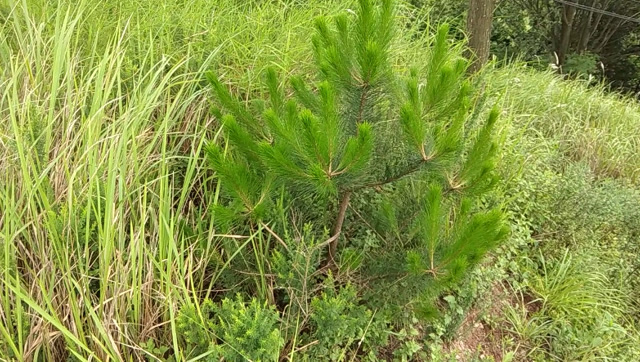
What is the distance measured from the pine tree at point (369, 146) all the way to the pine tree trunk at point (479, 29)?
81.5 inches

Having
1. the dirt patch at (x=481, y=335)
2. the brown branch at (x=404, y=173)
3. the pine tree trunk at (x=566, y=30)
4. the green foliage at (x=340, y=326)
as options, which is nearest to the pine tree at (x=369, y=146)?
the brown branch at (x=404, y=173)

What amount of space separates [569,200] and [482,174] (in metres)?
1.47

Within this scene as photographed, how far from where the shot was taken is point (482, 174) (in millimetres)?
1452

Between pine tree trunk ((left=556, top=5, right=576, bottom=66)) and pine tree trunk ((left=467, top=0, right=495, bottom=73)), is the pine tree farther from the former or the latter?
pine tree trunk ((left=556, top=5, right=576, bottom=66))

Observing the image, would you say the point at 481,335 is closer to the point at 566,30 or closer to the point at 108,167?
the point at 108,167

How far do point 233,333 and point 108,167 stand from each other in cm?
62

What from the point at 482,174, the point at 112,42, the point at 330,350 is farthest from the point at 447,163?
the point at 112,42

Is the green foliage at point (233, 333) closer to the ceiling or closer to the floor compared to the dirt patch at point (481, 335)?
closer to the ceiling

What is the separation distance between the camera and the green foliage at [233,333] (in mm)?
1317

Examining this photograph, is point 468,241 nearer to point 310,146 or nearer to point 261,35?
point 310,146

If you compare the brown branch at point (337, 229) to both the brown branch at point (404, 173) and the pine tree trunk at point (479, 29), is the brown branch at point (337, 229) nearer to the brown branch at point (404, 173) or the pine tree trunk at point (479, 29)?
the brown branch at point (404, 173)

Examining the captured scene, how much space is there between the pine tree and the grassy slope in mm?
251

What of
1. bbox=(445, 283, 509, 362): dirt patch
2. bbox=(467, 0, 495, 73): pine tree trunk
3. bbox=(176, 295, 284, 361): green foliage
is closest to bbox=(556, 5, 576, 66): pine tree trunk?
bbox=(467, 0, 495, 73): pine tree trunk

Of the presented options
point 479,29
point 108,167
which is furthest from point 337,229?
point 479,29
